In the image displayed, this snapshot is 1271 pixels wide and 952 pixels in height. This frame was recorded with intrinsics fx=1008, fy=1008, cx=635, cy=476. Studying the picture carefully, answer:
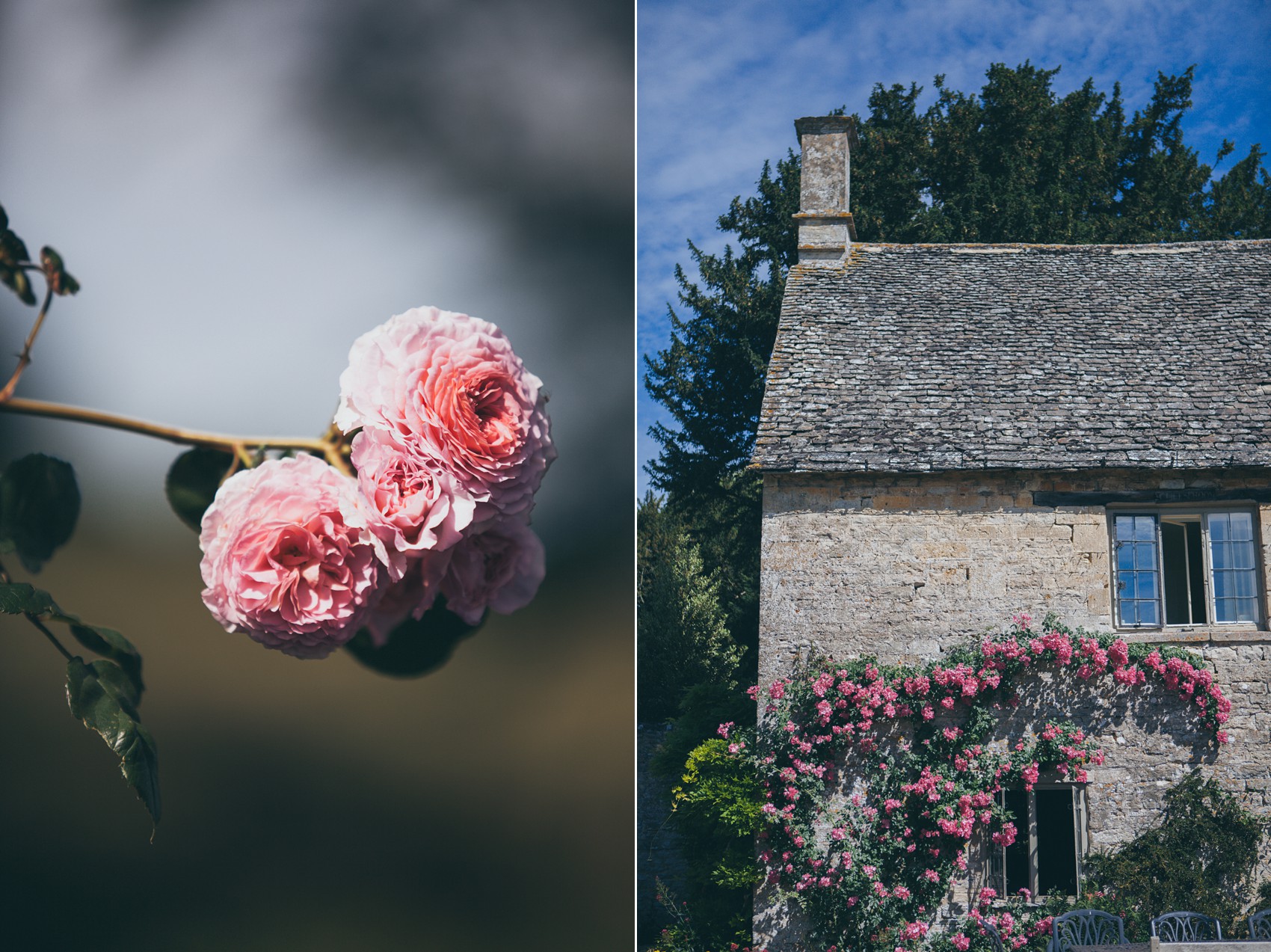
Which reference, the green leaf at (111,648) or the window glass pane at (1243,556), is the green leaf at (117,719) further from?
the window glass pane at (1243,556)

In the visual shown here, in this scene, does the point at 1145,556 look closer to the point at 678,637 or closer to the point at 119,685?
the point at 678,637

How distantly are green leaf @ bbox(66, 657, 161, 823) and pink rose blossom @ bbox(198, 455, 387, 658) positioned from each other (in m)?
0.19

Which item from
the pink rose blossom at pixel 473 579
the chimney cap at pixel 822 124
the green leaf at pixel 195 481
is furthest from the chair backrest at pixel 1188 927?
the chimney cap at pixel 822 124

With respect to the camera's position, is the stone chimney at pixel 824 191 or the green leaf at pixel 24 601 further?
the stone chimney at pixel 824 191

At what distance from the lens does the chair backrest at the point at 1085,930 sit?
227 inches

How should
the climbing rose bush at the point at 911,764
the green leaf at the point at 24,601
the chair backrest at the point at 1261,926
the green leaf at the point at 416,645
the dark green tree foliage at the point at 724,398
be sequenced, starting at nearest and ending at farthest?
1. the green leaf at the point at 24,601
2. the green leaf at the point at 416,645
3. the chair backrest at the point at 1261,926
4. the climbing rose bush at the point at 911,764
5. the dark green tree foliage at the point at 724,398

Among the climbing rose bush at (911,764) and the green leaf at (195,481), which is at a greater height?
the green leaf at (195,481)

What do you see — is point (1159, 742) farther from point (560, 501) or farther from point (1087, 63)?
point (1087, 63)

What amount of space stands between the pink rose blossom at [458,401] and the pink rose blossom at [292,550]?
0.12 m

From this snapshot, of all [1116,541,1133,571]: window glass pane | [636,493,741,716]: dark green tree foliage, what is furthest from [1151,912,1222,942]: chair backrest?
[636,493,741,716]: dark green tree foliage

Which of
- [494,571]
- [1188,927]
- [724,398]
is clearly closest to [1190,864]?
[1188,927]

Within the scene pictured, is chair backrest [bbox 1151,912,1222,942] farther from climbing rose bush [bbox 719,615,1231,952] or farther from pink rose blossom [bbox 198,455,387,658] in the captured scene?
pink rose blossom [bbox 198,455,387,658]

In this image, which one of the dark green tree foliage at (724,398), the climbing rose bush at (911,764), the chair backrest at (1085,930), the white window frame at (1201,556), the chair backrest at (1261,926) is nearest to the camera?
the chair backrest at (1085,930)

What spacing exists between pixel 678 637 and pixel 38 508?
10.1 metres
